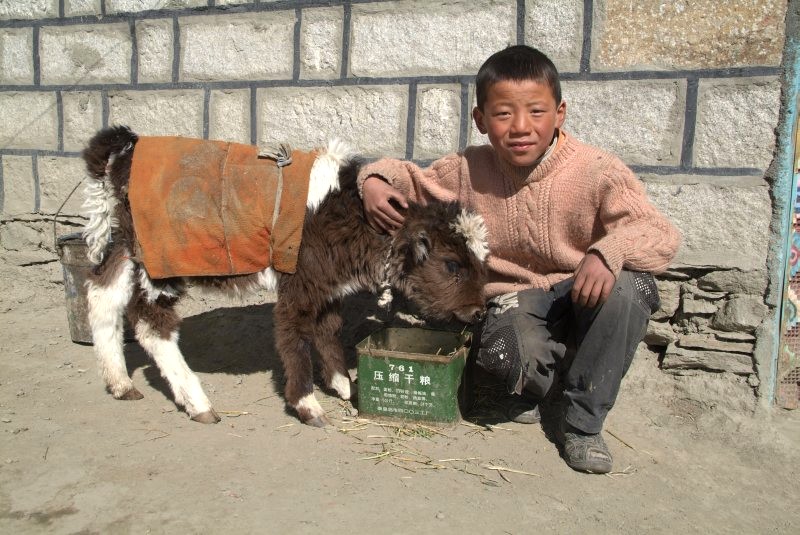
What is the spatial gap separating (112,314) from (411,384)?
1.76 metres

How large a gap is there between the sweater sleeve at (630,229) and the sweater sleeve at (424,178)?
0.88 metres

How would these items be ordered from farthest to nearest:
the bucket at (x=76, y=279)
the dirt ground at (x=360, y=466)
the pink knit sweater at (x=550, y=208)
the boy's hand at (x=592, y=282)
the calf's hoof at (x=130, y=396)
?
the bucket at (x=76, y=279) < the calf's hoof at (x=130, y=396) < the pink knit sweater at (x=550, y=208) < the boy's hand at (x=592, y=282) < the dirt ground at (x=360, y=466)

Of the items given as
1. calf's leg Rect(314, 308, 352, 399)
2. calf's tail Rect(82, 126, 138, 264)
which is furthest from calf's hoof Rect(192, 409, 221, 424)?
calf's tail Rect(82, 126, 138, 264)

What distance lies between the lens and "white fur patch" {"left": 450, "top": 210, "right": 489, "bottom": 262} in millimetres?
3363

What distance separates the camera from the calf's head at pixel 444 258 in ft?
11.2

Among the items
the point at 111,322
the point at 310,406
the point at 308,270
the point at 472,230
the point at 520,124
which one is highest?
the point at 520,124

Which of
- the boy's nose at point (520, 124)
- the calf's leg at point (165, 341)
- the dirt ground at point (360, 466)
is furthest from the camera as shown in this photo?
the calf's leg at point (165, 341)

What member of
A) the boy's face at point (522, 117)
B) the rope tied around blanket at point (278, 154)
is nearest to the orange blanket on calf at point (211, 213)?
the rope tied around blanket at point (278, 154)

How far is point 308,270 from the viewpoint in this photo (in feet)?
11.5

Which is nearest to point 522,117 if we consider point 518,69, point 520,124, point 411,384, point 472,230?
point 520,124

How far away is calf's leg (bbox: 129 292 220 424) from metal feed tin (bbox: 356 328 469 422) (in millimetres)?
868

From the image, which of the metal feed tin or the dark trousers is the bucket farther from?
the dark trousers

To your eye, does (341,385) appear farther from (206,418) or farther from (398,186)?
(398,186)

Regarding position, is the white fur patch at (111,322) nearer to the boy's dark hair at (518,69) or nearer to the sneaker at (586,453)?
the boy's dark hair at (518,69)
